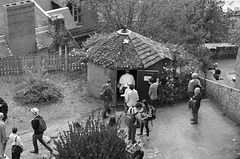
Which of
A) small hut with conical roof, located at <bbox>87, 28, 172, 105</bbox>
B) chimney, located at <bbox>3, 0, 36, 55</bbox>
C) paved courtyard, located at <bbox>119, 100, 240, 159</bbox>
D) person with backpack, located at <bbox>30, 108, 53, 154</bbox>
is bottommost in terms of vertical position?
paved courtyard, located at <bbox>119, 100, 240, 159</bbox>

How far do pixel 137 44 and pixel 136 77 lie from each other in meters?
1.38

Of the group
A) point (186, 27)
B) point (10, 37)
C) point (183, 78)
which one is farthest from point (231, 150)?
point (10, 37)

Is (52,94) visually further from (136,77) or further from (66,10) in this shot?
(66,10)

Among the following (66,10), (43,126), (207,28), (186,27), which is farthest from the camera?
(66,10)

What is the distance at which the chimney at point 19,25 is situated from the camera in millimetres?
24406

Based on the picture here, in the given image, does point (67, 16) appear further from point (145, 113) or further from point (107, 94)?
point (145, 113)

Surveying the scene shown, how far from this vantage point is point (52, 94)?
20359 mm

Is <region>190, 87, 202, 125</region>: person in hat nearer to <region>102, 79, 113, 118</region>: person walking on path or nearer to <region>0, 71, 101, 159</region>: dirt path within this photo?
<region>102, 79, 113, 118</region>: person walking on path

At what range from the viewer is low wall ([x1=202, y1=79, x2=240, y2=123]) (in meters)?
18.1

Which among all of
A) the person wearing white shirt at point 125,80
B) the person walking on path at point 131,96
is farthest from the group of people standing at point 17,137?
the person wearing white shirt at point 125,80

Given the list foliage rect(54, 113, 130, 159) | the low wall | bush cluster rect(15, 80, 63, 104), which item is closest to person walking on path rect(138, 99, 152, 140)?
foliage rect(54, 113, 130, 159)

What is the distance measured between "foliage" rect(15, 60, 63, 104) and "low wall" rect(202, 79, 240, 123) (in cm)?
607

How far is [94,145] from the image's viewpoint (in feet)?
41.9

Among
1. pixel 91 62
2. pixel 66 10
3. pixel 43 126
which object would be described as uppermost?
pixel 66 10
